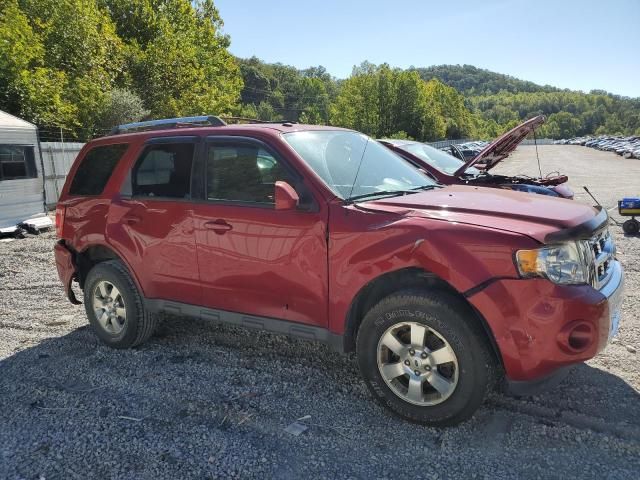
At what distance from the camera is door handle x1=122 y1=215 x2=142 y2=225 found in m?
4.33

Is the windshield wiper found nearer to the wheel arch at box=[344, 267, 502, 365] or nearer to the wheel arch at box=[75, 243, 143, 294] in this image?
the wheel arch at box=[344, 267, 502, 365]

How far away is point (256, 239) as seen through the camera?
12.0 ft

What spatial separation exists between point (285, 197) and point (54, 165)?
14324 mm

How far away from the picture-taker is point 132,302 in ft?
14.6

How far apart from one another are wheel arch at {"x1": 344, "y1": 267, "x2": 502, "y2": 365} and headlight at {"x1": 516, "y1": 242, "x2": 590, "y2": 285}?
1.26 ft

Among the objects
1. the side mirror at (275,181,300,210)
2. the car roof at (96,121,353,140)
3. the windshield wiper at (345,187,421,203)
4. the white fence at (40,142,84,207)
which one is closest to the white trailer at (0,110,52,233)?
the white fence at (40,142,84,207)

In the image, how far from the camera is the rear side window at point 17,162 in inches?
453

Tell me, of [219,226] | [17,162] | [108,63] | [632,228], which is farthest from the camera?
[108,63]

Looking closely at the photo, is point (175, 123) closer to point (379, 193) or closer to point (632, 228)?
point (379, 193)

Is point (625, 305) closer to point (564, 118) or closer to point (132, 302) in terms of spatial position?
point (132, 302)

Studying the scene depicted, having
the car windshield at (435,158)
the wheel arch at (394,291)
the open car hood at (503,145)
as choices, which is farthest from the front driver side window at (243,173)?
the car windshield at (435,158)

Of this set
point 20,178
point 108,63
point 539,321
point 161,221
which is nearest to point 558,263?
point 539,321

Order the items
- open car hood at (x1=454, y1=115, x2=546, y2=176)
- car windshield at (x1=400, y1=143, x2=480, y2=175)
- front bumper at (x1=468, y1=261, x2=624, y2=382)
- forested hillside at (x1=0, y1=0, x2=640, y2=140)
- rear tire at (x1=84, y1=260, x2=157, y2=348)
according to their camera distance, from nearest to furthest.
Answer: front bumper at (x1=468, y1=261, x2=624, y2=382) < rear tire at (x1=84, y1=260, x2=157, y2=348) < open car hood at (x1=454, y1=115, x2=546, y2=176) < car windshield at (x1=400, y1=143, x2=480, y2=175) < forested hillside at (x1=0, y1=0, x2=640, y2=140)

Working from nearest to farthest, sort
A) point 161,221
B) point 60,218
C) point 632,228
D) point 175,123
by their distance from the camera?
point 161,221 < point 175,123 < point 60,218 < point 632,228
